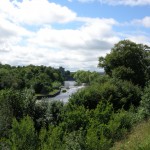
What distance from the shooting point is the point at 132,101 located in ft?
128

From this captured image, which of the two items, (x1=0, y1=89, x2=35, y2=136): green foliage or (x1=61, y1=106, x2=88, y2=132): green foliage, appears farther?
(x1=0, y1=89, x2=35, y2=136): green foliage

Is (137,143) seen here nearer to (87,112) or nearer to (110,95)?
(87,112)

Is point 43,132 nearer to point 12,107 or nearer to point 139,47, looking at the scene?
point 12,107

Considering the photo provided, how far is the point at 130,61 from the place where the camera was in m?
47.2

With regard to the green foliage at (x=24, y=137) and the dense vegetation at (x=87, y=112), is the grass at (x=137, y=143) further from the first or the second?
the green foliage at (x=24, y=137)

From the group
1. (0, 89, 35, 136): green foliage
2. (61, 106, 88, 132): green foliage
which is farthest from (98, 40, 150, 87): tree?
(61, 106, 88, 132): green foliage

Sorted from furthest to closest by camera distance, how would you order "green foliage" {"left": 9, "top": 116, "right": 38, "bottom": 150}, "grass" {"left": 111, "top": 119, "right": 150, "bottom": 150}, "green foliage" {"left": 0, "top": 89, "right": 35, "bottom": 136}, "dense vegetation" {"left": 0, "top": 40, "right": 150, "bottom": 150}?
"green foliage" {"left": 0, "top": 89, "right": 35, "bottom": 136}
"green foliage" {"left": 9, "top": 116, "right": 38, "bottom": 150}
"dense vegetation" {"left": 0, "top": 40, "right": 150, "bottom": 150}
"grass" {"left": 111, "top": 119, "right": 150, "bottom": 150}

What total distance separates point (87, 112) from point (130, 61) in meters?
19.7

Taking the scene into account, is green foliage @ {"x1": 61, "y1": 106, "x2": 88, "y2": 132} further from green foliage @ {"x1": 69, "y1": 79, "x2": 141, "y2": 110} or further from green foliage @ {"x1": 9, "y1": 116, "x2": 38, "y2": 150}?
green foliage @ {"x1": 69, "y1": 79, "x2": 141, "y2": 110}

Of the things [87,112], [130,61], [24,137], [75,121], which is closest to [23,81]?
[130,61]

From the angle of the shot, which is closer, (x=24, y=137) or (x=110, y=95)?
(x=24, y=137)

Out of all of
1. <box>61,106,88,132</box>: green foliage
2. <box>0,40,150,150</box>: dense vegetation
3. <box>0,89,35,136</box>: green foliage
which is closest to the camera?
<box>0,40,150,150</box>: dense vegetation

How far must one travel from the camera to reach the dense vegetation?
1992 centimetres

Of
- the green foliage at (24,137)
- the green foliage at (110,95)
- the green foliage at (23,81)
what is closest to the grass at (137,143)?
the green foliage at (24,137)
